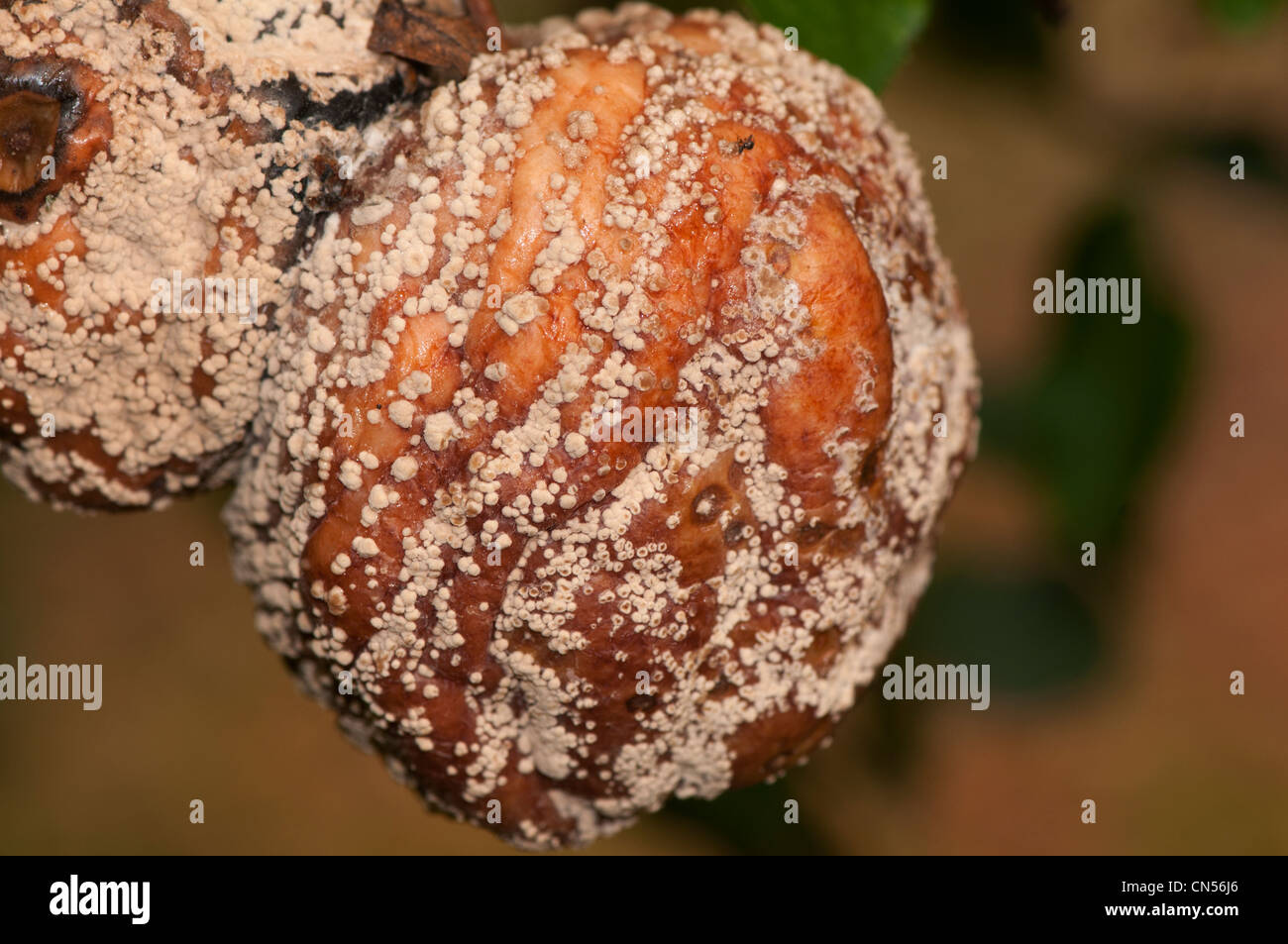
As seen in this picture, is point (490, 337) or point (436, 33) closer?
point (490, 337)

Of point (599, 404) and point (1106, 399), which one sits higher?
point (1106, 399)

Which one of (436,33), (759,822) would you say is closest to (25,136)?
(436,33)

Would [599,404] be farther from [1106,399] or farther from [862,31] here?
[1106,399]

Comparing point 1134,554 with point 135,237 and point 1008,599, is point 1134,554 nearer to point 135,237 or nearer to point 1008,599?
point 1008,599

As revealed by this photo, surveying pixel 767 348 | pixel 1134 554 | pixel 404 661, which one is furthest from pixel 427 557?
pixel 1134 554

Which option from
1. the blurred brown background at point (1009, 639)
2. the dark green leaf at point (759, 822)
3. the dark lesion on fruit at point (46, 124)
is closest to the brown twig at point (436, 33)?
the dark lesion on fruit at point (46, 124)

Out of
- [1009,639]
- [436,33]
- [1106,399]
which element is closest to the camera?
[436,33]

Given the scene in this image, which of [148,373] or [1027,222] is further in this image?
[1027,222]

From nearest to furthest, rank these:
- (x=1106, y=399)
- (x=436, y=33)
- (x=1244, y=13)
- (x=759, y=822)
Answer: (x=436, y=33), (x=1244, y=13), (x=759, y=822), (x=1106, y=399)
